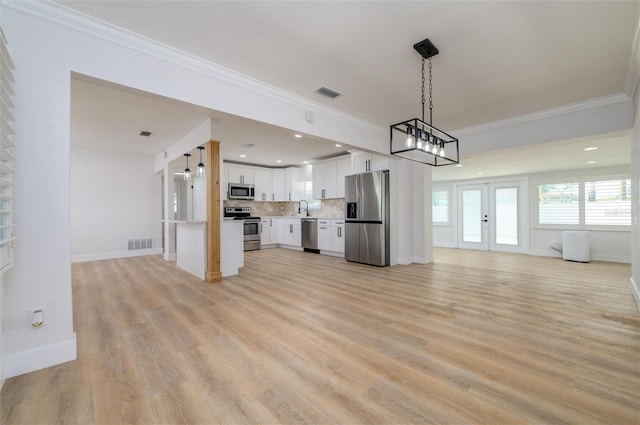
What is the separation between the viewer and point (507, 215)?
323 inches

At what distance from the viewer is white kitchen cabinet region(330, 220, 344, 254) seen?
6.66 meters

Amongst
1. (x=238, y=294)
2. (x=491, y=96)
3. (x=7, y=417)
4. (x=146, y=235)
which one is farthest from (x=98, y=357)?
(x=146, y=235)

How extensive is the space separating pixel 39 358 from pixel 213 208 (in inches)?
102

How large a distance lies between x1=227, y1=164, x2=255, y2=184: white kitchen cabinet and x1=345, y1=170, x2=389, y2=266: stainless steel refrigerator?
3.52 meters

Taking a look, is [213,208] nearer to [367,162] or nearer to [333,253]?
[367,162]

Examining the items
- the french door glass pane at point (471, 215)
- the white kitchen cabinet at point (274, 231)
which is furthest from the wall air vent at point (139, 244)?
the french door glass pane at point (471, 215)

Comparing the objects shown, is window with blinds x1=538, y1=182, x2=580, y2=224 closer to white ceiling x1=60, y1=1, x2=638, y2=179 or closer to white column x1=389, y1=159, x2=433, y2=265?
white column x1=389, y1=159, x2=433, y2=265

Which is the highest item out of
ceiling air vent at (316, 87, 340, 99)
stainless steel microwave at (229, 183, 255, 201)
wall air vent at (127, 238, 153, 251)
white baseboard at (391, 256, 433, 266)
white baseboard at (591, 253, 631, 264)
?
ceiling air vent at (316, 87, 340, 99)

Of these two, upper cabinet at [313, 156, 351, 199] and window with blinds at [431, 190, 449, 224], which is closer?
upper cabinet at [313, 156, 351, 199]

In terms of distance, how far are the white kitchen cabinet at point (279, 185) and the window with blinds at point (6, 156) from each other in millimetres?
6935

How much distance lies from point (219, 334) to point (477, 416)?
6.58 ft

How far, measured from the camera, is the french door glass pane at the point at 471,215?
8703 millimetres

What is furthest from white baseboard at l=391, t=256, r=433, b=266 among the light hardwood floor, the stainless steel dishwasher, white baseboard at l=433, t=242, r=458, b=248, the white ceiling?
white baseboard at l=433, t=242, r=458, b=248

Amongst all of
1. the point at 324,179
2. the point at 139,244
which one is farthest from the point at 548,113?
the point at 139,244
